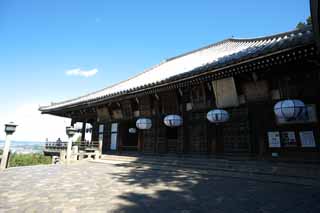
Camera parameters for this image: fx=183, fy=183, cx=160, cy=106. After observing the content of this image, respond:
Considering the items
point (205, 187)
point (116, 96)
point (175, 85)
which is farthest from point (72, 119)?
point (205, 187)

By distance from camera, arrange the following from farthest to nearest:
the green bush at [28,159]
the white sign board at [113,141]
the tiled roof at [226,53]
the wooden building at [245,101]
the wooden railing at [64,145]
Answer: the green bush at [28,159] < the white sign board at [113,141] < the wooden railing at [64,145] < the wooden building at [245,101] < the tiled roof at [226,53]

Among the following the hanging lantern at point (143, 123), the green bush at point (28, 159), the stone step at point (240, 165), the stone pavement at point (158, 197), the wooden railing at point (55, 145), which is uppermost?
the hanging lantern at point (143, 123)

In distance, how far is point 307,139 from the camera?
600 centimetres

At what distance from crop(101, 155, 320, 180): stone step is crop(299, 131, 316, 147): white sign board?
2.37 feet

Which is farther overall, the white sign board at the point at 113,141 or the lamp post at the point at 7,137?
the white sign board at the point at 113,141

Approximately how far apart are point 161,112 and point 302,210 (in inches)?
289

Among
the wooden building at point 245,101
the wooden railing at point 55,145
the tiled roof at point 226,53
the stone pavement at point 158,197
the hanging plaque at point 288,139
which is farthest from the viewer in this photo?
the wooden railing at point 55,145

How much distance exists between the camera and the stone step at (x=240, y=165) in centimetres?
543

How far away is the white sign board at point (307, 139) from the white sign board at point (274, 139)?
26.0 inches

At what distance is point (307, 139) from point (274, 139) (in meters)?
0.93

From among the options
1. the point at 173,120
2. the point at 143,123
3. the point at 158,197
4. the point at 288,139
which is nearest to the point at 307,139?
the point at 288,139

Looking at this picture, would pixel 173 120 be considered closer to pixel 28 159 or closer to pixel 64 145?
pixel 64 145

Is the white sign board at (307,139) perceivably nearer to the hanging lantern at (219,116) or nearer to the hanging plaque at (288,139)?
the hanging plaque at (288,139)

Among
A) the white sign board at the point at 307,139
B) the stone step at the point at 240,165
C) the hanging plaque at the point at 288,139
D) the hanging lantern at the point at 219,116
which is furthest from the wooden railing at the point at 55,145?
the white sign board at the point at 307,139
